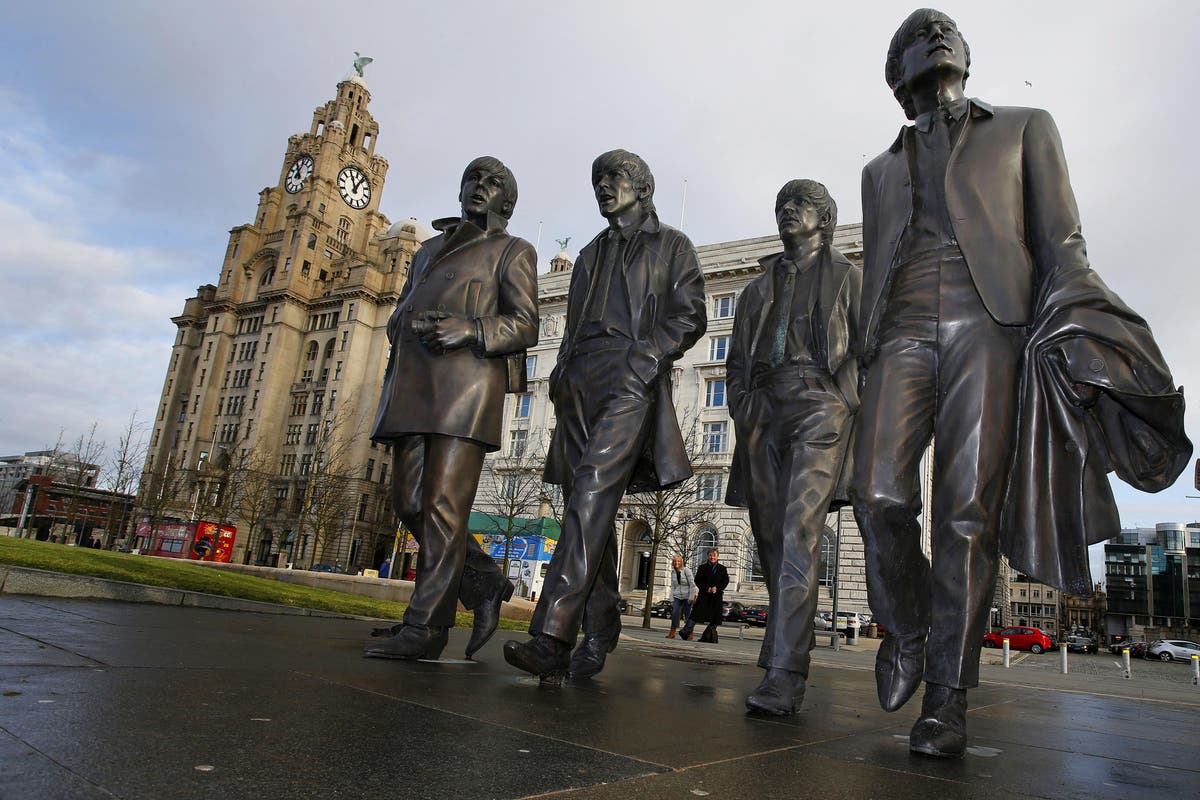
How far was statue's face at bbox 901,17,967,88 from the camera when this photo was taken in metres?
3.51

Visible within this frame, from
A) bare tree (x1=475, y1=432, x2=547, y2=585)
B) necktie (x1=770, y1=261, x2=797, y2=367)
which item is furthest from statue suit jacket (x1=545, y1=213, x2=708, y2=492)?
bare tree (x1=475, y1=432, x2=547, y2=585)

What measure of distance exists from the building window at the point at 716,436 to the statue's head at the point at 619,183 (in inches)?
1630

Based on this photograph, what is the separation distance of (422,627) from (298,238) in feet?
277

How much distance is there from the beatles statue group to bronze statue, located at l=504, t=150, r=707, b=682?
0.05ft

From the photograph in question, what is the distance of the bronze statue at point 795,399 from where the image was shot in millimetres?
3971

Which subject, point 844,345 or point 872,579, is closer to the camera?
point 872,579

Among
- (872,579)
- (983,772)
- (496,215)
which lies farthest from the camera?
(496,215)

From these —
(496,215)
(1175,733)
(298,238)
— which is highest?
(298,238)

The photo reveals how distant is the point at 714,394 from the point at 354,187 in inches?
2291

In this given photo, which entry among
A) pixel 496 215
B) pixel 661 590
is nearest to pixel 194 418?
pixel 661 590

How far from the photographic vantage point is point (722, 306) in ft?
162

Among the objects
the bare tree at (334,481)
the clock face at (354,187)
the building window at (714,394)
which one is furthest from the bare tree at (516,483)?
the clock face at (354,187)

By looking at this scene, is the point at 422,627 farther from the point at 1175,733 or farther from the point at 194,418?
the point at 194,418

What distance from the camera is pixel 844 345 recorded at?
4434 millimetres
